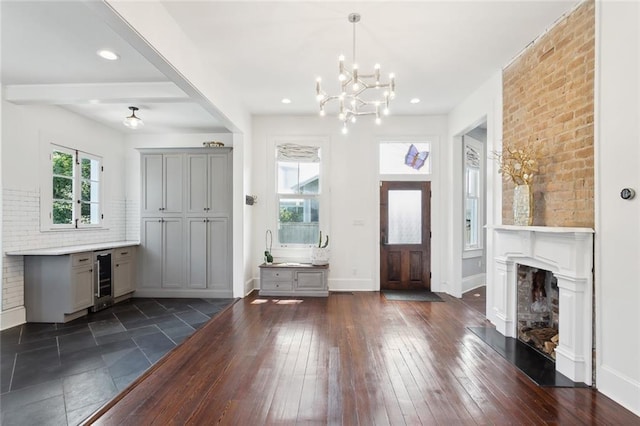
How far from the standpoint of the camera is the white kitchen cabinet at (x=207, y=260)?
5.41 meters

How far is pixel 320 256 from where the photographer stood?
18.3 feet

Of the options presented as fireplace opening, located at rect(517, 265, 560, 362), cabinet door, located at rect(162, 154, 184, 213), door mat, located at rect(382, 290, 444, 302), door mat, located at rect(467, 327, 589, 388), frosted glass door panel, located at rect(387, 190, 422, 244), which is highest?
cabinet door, located at rect(162, 154, 184, 213)

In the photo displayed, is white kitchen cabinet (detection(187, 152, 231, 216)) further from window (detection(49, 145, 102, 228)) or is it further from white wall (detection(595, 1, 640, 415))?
white wall (detection(595, 1, 640, 415))

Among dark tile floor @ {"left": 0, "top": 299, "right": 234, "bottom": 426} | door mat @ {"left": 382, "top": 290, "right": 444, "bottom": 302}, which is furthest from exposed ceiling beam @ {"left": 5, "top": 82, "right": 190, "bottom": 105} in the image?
door mat @ {"left": 382, "top": 290, "right": 444, "bottom": 302}

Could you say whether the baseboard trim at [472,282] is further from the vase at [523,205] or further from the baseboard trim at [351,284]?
the vase at [523,205]

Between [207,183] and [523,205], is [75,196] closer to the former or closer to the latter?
[207,183]

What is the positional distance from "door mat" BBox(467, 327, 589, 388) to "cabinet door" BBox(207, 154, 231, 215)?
4.00m

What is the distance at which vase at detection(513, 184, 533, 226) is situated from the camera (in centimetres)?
323

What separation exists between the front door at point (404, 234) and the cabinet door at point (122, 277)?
421 centimetres

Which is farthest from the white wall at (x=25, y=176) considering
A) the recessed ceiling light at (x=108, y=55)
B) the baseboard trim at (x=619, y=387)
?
the baseboard trim at (x=619, y=387)

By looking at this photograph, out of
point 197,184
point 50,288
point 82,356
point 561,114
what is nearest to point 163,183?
point 197,184

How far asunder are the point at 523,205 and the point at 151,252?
17.4ft

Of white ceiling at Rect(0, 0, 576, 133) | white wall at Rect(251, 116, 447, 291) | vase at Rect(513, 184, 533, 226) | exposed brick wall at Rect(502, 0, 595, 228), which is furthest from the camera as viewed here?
white wall at Rect(251, 116, 447, 291)

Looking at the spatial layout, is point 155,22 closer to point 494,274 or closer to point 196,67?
point 196,67
